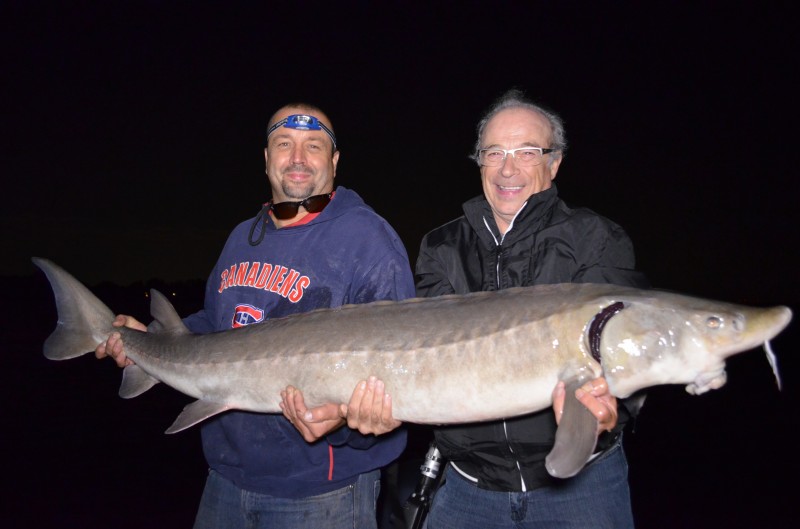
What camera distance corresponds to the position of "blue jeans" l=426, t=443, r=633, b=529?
2795 mm

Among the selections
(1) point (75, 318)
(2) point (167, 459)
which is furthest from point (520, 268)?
(2) point (167, 459)

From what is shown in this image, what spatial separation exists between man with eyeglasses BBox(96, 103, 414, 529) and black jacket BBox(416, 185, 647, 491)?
1.01ft

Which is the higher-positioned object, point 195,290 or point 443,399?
point 443,399

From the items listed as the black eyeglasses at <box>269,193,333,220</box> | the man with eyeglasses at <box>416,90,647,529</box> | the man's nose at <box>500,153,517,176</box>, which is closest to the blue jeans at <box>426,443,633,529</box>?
the man with eyeglasses at <box>416,90,647,529</box>

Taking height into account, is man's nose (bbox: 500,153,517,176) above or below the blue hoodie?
above

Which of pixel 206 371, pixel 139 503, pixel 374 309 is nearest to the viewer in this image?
pixel 374 309

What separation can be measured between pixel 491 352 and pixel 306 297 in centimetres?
116

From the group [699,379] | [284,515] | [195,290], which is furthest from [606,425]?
[195,290]

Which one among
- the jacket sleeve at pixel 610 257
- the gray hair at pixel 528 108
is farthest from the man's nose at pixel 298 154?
the jacket sleeve at pixel 610 257

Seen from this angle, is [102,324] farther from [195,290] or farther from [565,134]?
[195,290]

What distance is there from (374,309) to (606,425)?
125cm

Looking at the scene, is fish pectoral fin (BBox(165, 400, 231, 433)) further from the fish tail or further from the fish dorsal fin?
the fish tail

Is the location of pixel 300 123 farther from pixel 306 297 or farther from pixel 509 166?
pixel 509 166

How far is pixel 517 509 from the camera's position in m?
2.88
